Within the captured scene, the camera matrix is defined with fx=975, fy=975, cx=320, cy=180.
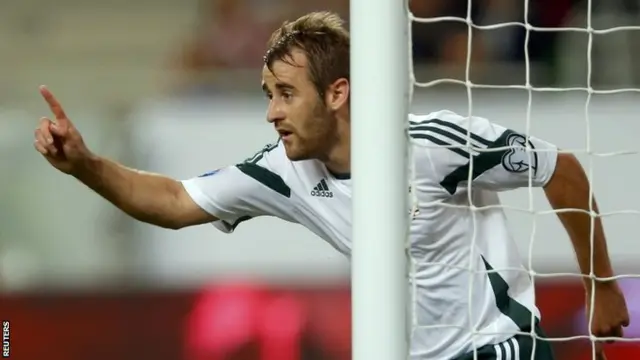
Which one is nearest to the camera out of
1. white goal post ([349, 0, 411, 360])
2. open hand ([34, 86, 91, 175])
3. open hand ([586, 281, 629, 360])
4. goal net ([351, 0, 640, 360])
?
white goal post ([349, 0, 411, 360])

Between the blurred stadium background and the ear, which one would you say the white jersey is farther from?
the blurred stadium background

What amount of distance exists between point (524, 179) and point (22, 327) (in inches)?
56.1

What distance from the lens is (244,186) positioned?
1147mm

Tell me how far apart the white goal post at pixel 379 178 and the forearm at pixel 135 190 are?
1.42 feet

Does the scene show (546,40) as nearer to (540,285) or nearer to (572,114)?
(572,114)

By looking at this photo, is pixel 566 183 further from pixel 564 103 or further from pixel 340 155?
pixel 564 103

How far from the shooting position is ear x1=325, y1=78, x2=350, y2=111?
112 cm

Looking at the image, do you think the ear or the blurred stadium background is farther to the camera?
the blurred stadium background

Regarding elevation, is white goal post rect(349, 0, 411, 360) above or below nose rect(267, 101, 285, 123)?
below

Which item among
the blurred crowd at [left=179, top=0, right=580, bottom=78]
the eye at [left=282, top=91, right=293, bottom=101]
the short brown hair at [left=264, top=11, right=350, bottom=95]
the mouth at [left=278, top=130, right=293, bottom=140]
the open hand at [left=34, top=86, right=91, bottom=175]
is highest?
the blurred crowd at [left=179, top=0, right=580, bottom=78]

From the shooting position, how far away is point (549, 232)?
2.08 metres

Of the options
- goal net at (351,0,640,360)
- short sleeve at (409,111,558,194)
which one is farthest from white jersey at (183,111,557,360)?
goal net at (351,0,640,360)

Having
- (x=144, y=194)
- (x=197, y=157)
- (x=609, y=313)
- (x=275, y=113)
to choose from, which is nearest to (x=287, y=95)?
(x=275, y=113)

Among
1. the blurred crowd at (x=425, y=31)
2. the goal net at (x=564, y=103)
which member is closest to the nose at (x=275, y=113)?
the blurred crowd at (x=425, y=31)
